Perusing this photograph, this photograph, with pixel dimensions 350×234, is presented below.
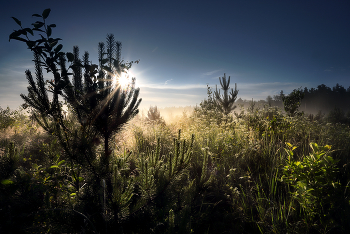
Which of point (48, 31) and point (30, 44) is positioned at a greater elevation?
point (48, 31)

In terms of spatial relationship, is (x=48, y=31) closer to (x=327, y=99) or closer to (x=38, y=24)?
(x=38, y=24)

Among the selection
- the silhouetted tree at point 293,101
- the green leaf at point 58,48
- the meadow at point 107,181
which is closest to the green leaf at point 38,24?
the meadow at point 107,181

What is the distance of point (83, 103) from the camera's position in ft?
5.79

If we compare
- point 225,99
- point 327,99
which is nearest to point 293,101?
point 225,99

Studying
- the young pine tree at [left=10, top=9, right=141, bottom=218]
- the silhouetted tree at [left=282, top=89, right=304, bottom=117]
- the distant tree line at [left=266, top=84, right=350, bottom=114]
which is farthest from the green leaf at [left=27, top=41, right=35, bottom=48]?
the distant tree line at [left=266, top=84, right=350, bottom=114]

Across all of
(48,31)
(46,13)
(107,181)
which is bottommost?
(107,181)

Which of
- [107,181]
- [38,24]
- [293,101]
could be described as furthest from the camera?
[293,101]

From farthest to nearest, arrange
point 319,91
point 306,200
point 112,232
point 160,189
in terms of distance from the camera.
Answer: point 319,91
point 306,200
point 160,189
point 112,232

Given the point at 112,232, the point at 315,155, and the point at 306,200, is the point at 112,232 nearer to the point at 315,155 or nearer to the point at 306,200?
the point at 306,200

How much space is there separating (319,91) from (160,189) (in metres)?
63.8

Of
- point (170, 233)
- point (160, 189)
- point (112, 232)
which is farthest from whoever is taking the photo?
point (160, 189)

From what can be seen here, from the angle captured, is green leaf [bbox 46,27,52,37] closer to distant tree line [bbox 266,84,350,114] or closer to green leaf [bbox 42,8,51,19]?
green leaf [bbox 42,8,51,19]

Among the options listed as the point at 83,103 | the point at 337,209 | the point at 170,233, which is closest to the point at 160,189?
the point at 170,233

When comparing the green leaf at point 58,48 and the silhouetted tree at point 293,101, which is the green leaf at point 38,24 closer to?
the green leaf at point 58,48
